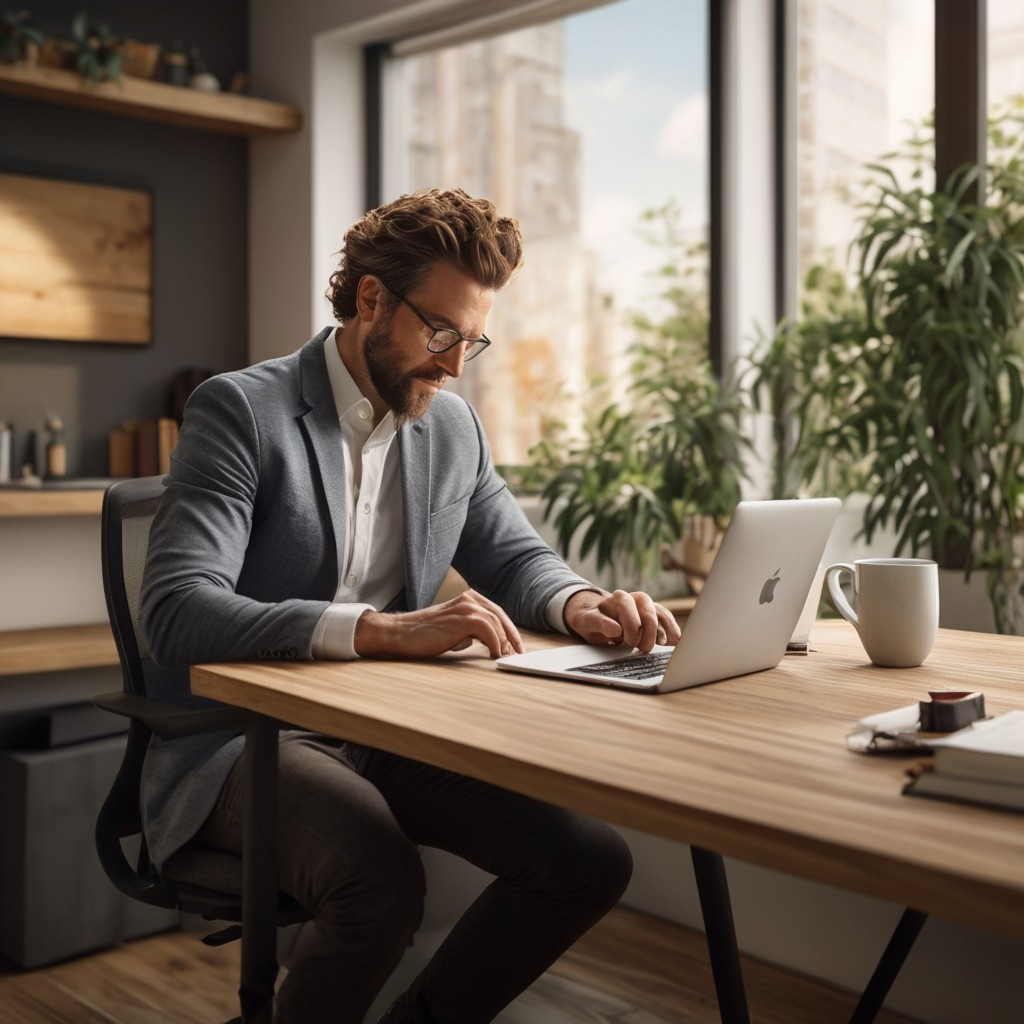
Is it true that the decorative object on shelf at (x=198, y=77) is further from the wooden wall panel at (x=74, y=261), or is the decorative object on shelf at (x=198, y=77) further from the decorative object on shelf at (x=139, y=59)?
the wooden wall panel at (x=74, y=261)

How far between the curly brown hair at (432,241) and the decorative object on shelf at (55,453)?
2.18m

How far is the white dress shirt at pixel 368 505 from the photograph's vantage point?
1798 mm

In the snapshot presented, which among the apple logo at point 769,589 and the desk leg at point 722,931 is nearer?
the apple logo at point 769,589

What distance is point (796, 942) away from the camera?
2428 millimetres

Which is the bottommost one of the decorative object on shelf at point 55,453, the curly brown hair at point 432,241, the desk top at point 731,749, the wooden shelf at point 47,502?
the desk top at point 731,749

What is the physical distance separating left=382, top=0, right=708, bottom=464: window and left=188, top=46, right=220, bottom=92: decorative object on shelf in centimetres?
62

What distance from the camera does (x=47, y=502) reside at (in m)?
3.12

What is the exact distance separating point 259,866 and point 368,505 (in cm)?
59

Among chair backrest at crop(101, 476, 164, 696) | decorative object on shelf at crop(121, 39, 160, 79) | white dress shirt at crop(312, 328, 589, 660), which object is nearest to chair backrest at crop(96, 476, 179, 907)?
chair backrest at crop(101, 476, 164, 696)

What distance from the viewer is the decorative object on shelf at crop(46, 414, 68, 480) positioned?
3719 millimetres

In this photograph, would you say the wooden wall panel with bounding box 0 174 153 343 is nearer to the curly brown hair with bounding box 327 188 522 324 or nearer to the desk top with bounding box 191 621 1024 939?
the curly brown hair with bounding box 327 188 522 324

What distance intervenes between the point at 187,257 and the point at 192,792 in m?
2.89

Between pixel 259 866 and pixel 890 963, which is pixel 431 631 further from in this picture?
pixel 890 963

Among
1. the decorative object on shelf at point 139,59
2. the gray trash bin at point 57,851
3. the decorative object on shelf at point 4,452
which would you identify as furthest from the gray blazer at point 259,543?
the decorative object on shelf at point 139,59
